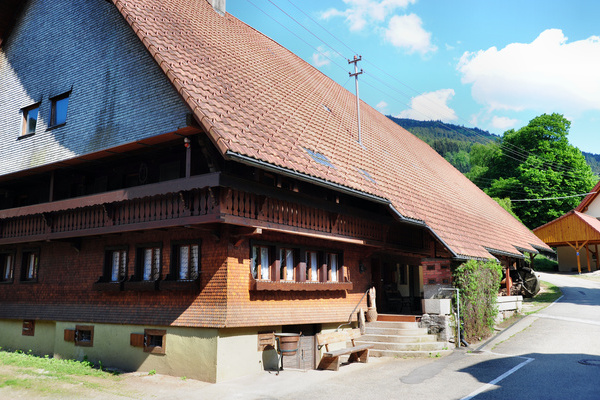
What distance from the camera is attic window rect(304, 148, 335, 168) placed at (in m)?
12.9

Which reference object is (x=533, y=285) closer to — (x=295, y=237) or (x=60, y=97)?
(x=295, y=237)

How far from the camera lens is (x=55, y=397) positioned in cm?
966

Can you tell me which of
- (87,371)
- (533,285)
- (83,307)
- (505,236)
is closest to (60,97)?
(83,307)

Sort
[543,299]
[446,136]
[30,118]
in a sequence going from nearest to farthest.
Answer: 1. [30,118]
2. [543,299]
3. [446,136]

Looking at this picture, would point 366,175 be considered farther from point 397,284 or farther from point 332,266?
point 397,284

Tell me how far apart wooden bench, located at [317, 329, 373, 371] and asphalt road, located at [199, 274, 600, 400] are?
29 centimetres

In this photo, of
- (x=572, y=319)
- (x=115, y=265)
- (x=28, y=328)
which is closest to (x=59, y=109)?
(x=115, y=265)

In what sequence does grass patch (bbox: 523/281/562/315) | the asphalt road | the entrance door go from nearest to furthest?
the asphalt road → the entrance door → grass patch (bbox: 523/281/562/315)

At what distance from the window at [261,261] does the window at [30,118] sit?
29.2 feet

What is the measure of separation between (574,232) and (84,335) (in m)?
43.9

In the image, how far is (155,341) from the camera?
12406 millimetres

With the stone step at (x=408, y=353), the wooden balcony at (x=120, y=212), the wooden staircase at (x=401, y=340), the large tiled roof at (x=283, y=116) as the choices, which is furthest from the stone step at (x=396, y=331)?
the wooden balcony at (x=120, y=212)

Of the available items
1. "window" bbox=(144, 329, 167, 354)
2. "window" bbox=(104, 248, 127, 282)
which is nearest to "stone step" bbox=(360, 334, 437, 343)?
"window" bbox=(144, 329, 167, 354)

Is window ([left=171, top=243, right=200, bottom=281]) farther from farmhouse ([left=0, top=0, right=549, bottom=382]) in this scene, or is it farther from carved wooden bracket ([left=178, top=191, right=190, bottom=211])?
carved wooden bracket ([left=178, top=191, right=190, bottom=211])
